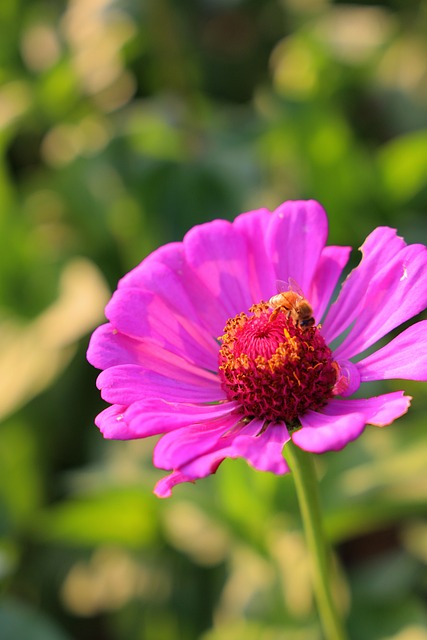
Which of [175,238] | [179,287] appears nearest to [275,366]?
[179,287]

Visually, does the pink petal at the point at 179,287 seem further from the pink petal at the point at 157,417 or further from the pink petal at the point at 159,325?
the pink petal at the point at 157,417

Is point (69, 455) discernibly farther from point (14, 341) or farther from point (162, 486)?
point (162, 486)

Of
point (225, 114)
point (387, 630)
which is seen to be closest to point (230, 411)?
point (387, 630)

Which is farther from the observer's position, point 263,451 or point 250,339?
point 250,339

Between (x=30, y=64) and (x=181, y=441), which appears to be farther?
(x=30, y=64)

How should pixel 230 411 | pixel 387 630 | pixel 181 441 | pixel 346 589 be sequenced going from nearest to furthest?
pixel 181 441 → pixel 230 411 → pixel 387 630 → pixel 346 589

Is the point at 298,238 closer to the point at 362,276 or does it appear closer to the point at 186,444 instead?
the point at 362,276

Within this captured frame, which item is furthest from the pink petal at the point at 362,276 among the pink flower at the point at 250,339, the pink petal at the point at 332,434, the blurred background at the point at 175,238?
the blurred background at the point at 175,238
